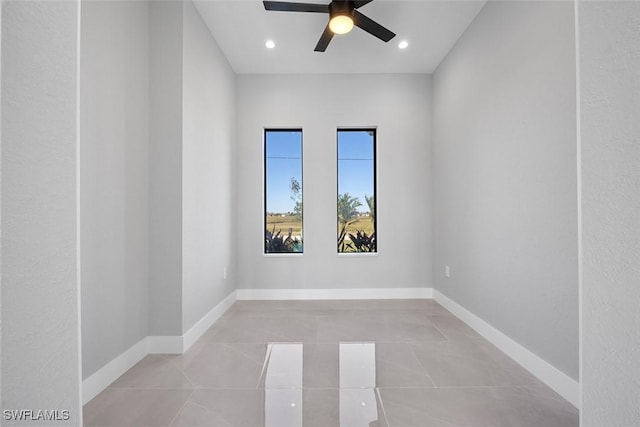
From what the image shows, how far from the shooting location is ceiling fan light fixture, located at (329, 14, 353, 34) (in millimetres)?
2642

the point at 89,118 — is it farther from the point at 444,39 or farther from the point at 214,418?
the point at 444,39

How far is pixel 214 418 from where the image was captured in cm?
165

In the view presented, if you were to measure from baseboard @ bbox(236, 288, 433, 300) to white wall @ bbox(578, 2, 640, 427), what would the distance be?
3421 mm

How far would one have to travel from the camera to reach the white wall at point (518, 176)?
1.89 metres

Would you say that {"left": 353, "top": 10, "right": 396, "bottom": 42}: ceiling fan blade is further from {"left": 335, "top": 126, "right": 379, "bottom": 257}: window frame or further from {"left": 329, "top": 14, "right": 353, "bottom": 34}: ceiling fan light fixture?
{"left": 335, "top": 126, "right": 379, "bottom": 257}: window frame

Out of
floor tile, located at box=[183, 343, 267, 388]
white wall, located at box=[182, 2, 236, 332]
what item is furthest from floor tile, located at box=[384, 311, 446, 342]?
white wall, located at box=[182, 2, 236, 332]

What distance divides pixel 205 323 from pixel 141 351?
68cm

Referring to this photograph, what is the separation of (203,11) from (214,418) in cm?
333

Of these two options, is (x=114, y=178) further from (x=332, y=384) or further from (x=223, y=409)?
(x=332, y=384)

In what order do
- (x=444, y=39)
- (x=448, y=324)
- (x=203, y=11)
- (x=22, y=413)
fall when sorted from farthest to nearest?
(x=444, y=39), (x=448, y=324), (x=203, y=11), (x=22, y=413)

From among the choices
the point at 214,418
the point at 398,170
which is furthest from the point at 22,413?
the point at 398,170

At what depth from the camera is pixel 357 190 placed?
4582 millimetres

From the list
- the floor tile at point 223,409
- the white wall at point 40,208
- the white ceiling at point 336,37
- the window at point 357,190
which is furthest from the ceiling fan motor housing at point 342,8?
the floor tile at point 223,409

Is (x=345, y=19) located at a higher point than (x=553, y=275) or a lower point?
higher
